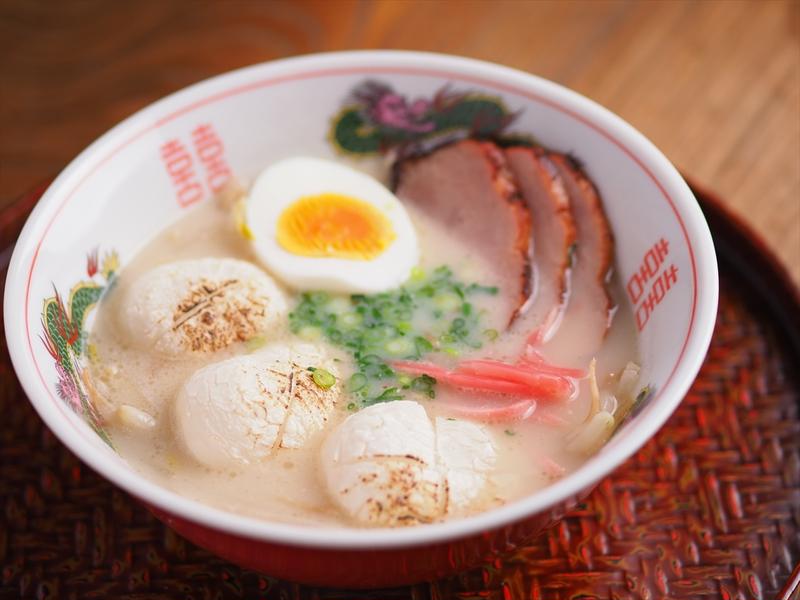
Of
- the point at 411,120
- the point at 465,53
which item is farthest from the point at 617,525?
the point at 465,53

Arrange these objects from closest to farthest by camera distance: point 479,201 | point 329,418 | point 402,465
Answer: point 402,465
point 329,418
point 479,201

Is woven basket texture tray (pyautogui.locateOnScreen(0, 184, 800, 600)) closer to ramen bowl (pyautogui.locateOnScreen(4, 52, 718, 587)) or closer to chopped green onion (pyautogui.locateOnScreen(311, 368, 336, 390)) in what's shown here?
ramen bowl (pyautogui.locateOnScreen(4, 52, 718, 587))

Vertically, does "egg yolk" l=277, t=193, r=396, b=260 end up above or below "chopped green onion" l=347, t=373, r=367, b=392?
above

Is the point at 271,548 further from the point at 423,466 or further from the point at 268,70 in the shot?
the point at 268,70

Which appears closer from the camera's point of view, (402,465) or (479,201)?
(402,465)

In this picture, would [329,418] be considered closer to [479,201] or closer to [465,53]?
[479,201]

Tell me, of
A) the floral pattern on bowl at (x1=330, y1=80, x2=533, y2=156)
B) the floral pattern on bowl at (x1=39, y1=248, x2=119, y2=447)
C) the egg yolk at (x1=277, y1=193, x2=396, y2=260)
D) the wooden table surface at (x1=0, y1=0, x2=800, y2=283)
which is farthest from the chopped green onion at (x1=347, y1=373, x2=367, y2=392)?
the wooden table surface at (x1=0, y1=0, x2=800, y2=283)

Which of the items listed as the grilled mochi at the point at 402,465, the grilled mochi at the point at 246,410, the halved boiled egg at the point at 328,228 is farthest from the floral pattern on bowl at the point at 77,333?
the grilled mochi at the point at 402,465

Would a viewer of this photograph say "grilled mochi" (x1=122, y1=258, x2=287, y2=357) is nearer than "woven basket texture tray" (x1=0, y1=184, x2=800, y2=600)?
No
